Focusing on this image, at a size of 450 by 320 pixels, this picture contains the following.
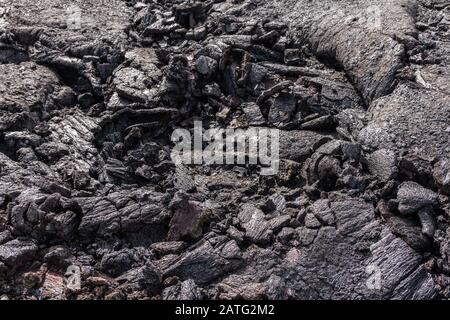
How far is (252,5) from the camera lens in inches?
512

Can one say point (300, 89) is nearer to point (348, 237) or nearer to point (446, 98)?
point (446, 98)

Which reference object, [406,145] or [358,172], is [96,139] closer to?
[358,172]

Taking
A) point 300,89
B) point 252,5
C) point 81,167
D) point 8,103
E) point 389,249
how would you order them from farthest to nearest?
point 252,5, point 300,89, point 8,103, point 81,167, point 389,249

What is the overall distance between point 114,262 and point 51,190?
1.82m

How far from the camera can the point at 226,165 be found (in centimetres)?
966

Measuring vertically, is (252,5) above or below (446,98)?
above

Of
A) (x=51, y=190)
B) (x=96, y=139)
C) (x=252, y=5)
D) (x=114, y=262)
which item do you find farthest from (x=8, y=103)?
(x=252, y=5)

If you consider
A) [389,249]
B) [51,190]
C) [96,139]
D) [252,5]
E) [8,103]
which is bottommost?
[389,249]

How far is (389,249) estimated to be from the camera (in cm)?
783

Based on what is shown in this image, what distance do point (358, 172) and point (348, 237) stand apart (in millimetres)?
1374

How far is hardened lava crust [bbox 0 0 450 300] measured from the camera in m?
7.70

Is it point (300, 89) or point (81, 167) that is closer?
point (81, 167)

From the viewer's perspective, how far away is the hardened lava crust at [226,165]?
25.3 ft
